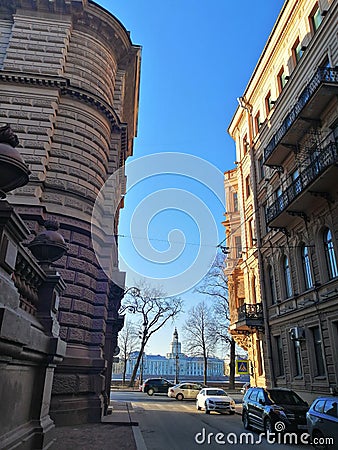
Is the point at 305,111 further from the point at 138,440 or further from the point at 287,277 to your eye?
the point at 138,440

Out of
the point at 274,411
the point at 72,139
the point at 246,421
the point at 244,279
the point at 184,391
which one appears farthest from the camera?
the point at 184,391

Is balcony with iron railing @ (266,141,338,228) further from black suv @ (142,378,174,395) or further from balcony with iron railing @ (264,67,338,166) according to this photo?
black suv @ (142,378,174,395)

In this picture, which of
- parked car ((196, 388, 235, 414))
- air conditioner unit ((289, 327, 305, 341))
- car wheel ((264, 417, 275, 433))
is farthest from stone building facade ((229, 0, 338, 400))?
car wheel ((264, 417, 275, 433))

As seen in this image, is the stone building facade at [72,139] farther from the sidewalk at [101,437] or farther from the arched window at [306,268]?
the arched window at [306,268]

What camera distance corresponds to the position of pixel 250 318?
73.7 ft

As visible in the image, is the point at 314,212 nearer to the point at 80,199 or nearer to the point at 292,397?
the point at 292,397

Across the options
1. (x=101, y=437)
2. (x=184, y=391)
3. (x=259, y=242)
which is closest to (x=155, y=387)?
(x=184, y=391)

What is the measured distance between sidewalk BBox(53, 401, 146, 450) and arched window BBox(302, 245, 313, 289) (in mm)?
10302

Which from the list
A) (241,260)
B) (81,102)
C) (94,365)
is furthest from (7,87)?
(241,260)

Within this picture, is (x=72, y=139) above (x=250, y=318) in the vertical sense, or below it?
above

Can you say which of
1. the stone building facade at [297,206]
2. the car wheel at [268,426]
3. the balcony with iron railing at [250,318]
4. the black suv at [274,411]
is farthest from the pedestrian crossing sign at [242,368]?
the car wheel at [268,426]

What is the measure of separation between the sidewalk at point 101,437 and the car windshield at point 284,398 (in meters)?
4.84

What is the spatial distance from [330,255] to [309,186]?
318 centimetres

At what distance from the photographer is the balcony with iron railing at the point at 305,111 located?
15923 millimetres
